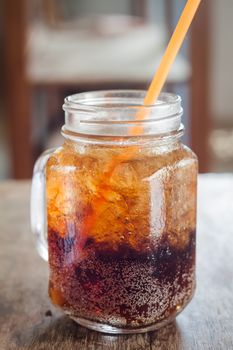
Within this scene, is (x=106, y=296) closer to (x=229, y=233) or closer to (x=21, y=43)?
(x=229, y=233)

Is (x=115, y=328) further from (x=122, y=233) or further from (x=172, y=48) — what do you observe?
(x=172, y=48)

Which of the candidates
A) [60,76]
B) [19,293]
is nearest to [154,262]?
[19,293]

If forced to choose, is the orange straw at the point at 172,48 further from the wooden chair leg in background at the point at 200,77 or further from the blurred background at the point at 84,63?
the wooden chair leg in background at the point at 200,77

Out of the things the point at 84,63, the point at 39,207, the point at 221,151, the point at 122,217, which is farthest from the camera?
the point at 221,151

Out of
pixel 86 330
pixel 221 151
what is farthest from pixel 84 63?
pixel 86 330

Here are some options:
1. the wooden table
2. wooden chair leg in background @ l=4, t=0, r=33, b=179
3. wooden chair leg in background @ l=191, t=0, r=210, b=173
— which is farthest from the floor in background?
the wooden table

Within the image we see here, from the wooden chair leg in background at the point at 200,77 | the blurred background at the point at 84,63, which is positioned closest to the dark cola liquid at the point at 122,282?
the blurred background at the point at 84,63
